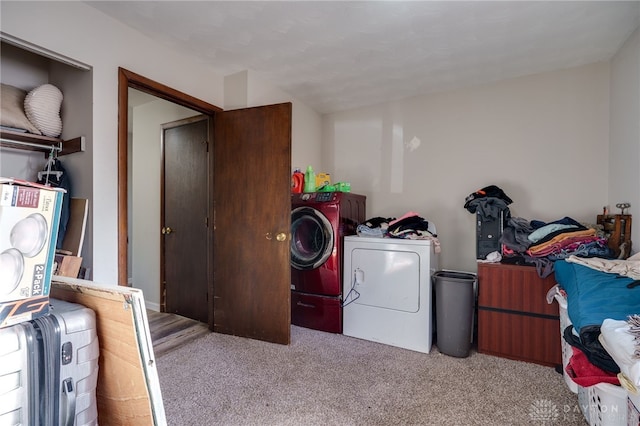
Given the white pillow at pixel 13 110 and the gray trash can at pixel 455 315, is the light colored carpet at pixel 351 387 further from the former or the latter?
the white pillow at pixel 13 110

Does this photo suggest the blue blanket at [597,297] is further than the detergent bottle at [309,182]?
No

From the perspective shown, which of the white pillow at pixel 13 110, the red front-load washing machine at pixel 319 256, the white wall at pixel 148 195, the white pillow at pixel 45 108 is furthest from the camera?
the white wall at pixel 148 195

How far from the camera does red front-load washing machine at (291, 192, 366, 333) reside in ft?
8.77

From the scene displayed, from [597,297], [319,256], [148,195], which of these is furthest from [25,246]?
[148,195]

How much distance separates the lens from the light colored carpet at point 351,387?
1.56m

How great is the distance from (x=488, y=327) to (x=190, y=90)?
3.04 m

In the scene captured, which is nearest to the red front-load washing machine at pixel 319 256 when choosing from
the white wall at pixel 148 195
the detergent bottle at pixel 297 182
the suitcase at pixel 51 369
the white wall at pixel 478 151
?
the detergent bottle at pixel 297 182

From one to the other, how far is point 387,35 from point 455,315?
214 centimetres

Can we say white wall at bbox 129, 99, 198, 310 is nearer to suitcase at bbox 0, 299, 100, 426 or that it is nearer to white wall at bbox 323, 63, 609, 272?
white wall at bbox 323, 63, 609, 272

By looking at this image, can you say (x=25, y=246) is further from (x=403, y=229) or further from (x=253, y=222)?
(x=403, y=229)

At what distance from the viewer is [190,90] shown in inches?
97.7

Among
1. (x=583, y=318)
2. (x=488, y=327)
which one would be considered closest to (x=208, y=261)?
(x=488, y=327)

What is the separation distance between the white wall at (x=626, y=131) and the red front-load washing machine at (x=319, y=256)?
6.74ft

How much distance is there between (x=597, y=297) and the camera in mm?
1222
